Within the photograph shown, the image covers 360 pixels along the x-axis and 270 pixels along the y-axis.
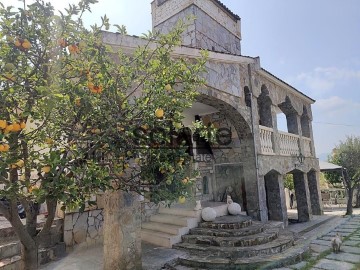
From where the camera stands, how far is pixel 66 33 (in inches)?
108

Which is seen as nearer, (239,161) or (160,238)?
(160,238)

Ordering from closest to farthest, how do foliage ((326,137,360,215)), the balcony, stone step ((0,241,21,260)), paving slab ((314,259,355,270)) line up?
stone step ((0,241,21,260)) < paving slab ((314,259,355,270)) < the balcony < foliage ((326,137,360,215))

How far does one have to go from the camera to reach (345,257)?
7.14 meters

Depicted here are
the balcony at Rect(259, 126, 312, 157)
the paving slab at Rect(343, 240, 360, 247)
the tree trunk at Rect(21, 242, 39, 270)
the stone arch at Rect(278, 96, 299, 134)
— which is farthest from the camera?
the stone arch at Rect(278, 96, 299, 134)

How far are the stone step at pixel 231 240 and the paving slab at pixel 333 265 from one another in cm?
144

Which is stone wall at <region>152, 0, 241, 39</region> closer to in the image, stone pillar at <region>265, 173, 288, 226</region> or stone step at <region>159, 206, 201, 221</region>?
stone pillar at <region>265, 173, 288, 226</region>

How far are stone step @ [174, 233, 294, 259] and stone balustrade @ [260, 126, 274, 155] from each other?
14.1ft

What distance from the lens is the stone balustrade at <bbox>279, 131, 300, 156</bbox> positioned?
41.4ft

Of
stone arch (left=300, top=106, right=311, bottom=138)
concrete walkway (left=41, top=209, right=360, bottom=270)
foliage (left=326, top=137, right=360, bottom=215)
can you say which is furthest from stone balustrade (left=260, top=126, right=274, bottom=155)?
foliage (left=326, top=137, right=360, bottom=215)

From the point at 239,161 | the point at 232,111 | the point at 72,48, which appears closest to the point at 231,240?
the point at 239,161

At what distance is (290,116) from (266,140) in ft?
13.2

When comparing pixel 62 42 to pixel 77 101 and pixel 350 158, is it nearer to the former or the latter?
pixel 77 101

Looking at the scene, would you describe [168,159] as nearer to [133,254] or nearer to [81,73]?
[81,73]

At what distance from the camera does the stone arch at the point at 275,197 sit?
11047 mm
